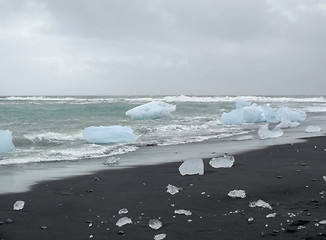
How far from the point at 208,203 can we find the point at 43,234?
1796mm

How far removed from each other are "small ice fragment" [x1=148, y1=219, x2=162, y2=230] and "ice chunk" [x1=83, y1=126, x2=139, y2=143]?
7.98m

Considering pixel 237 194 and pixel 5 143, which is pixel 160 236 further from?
pixel 5 143

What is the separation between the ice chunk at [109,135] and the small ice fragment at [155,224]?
798 cm

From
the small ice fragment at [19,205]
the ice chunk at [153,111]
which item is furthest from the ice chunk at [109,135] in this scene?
the ice chunk at [153,111]

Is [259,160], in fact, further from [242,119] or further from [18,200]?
[242,119]

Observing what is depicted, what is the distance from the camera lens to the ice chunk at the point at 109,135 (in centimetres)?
1177

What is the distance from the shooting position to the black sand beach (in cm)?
355

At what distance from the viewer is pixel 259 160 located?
7656 millimetres

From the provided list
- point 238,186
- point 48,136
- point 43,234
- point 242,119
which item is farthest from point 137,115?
point 43,234

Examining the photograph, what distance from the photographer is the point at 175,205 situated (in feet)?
14.6

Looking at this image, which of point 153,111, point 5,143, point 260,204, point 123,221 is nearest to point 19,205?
point 123,221

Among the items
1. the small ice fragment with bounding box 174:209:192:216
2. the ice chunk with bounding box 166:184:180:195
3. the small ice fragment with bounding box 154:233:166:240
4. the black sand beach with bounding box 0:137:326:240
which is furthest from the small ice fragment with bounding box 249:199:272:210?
the small ice fragment with bounding box 154:233:166:240

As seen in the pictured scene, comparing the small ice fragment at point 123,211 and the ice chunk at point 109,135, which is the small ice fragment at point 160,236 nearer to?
the small ice fragment at point 123,211

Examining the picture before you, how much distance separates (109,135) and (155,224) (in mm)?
8483
